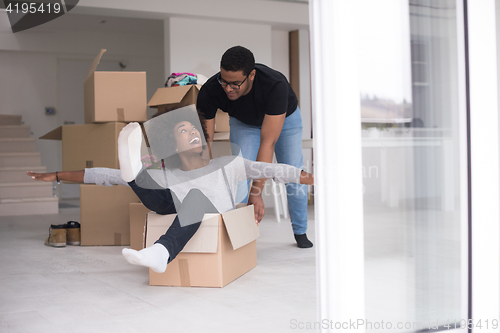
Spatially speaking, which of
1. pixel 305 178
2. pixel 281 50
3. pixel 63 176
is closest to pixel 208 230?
pixel 305 178

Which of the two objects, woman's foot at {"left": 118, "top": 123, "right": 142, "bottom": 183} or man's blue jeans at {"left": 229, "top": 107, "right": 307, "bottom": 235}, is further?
man's blue jeans at {"left": 229, "top": 107, "right": 307, "bottom": 235}

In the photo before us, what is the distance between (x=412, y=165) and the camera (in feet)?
3.44

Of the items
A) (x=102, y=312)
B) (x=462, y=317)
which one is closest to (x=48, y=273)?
(x=102, y=312)

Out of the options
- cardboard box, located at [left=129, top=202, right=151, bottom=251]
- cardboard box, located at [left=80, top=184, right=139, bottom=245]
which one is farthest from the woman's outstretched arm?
cardboard box, located at [left=80, top=184, right=139, bottom=245]

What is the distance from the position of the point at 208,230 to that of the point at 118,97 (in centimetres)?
146

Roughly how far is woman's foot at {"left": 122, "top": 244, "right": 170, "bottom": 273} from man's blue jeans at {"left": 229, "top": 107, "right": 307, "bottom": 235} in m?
0.81

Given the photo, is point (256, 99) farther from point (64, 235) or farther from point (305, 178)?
point (64, 235)

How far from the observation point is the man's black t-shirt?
1978 millimetres

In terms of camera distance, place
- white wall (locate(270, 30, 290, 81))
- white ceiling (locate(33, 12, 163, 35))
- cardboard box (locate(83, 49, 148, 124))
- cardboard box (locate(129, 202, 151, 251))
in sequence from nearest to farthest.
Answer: cardboard box (locate(129, 202, 151, 251)), cardboard box (locate(83, 49, 148, 124)), white wall (locate(270, 30, 290, 81)), white ceiling (locate(33, 12, 163, 35))

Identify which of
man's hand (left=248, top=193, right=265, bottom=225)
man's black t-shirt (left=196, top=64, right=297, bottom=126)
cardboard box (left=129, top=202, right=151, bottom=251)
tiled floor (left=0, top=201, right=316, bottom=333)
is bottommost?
tiled floor (left=0, top=201, right=316, bottom=333)

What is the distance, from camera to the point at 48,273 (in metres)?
1.98

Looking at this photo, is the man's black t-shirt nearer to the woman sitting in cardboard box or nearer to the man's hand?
the woman sitting in cardboard box

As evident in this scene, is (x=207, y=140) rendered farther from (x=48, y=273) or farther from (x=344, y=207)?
(x=344, y=207)

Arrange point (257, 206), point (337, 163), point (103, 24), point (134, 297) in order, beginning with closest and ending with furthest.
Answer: point (337, 163) → point (134, 297) → point (257, 206) → point (103, 24)
